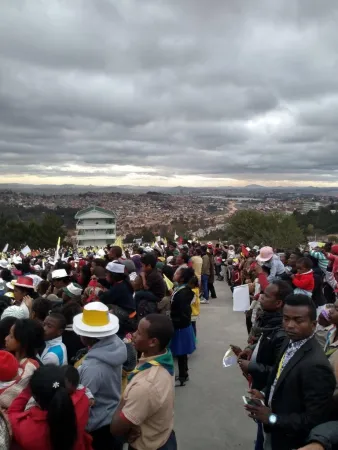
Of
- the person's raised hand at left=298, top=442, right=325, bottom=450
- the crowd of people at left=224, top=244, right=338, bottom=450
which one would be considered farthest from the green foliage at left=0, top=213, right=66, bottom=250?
the person's raised hand at left=298, top=442, right=325, bottom=450

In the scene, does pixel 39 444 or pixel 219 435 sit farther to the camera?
pixel 219 435

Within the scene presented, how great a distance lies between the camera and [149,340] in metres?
2.57

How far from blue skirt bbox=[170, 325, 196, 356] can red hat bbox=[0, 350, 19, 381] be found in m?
3.24

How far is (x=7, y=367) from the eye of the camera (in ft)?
8.08

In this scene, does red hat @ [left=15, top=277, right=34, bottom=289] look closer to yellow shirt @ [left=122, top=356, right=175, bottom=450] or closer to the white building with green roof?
yellow shirt @ [left=122, top=356, right=175, bottom=450]

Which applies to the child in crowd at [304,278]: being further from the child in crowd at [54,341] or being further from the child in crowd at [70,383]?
the child in crowd at [70,383]

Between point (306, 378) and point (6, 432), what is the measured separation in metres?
1.73

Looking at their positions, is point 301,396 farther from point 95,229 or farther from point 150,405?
point 95,229

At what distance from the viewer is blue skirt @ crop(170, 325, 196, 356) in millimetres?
5488

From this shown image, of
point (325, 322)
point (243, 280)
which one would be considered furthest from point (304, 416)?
point (243, 280)

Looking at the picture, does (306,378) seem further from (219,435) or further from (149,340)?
(219,435)

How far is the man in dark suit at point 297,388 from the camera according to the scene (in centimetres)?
220

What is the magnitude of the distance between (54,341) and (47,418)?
138cm

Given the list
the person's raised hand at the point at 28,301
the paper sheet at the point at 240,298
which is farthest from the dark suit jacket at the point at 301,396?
the person's raised hand at the point at 28,301
